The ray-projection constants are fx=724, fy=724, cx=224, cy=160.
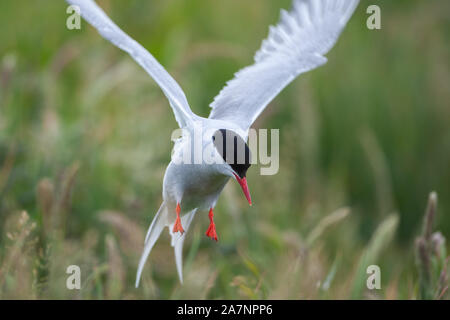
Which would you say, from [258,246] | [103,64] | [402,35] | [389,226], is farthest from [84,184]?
[402,35]

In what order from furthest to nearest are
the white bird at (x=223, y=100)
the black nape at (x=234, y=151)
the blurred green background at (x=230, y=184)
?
the blurred green background at (x=230, y=184) < the white bird at (x=223, y=100) < the black nape at (x=234, y=151)

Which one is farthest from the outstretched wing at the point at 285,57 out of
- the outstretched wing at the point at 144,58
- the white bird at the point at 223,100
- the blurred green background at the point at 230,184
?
the blurred green background at the point at 230,184

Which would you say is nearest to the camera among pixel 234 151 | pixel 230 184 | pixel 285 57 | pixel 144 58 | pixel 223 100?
pixel 234 151

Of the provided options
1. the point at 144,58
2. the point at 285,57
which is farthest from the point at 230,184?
the point at 144,58

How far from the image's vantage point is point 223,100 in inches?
119

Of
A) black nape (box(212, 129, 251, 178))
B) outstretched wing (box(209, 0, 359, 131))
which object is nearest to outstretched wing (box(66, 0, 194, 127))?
black nape (box(212, 129, 251, 178))

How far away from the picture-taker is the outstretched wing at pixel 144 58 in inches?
97.6

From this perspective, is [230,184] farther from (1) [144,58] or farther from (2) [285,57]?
(1) [144,58]

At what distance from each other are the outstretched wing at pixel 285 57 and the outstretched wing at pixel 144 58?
34 cm

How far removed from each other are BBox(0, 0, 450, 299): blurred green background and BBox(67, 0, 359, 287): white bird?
0.35 meters

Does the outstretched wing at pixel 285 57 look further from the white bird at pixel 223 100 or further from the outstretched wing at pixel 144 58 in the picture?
the outstretched wing at pixel 144 58

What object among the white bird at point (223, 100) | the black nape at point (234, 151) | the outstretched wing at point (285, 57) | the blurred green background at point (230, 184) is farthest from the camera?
the blurred green background at point (230, 184)

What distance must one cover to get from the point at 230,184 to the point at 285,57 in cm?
133
